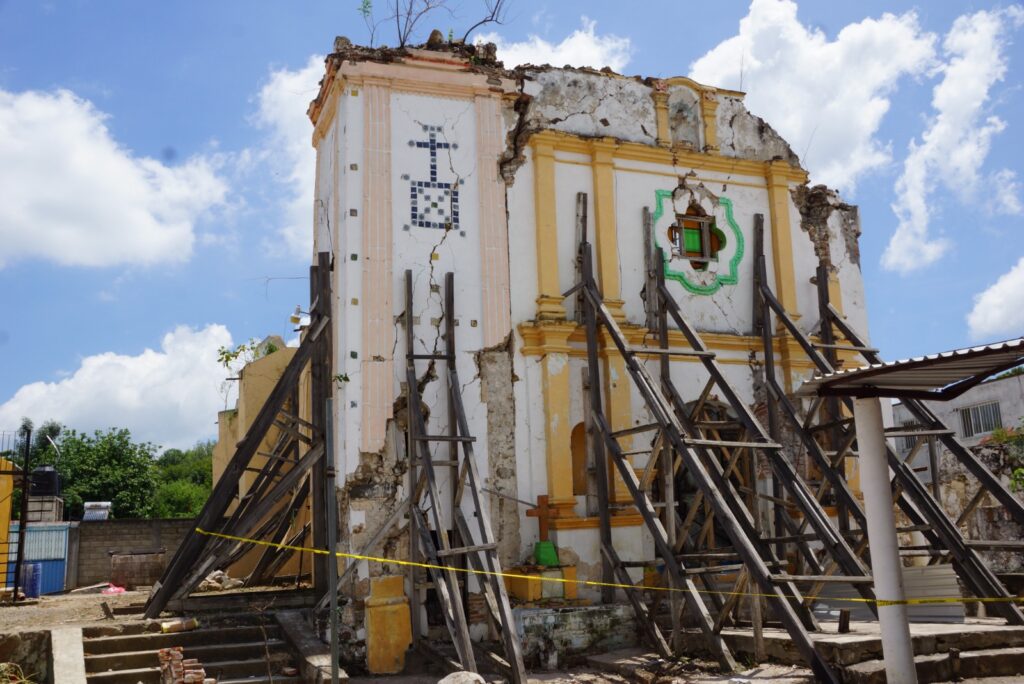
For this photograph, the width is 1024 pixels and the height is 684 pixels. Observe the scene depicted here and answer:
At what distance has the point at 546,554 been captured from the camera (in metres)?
10.9

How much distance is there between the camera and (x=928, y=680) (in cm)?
759

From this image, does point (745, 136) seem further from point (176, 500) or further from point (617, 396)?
point (176, 500)

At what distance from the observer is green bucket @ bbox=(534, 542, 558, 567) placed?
10867 millimetres

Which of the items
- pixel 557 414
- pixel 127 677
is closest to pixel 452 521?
pixel 557 414

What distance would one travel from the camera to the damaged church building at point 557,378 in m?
10.1

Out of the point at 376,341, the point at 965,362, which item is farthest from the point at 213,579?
the point at 965,362

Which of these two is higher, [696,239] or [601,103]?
[601,103]

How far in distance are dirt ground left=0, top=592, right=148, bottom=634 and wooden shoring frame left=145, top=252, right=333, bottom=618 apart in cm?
73

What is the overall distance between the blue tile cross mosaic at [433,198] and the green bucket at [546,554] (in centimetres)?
392

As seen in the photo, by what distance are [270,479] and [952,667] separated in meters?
7.72

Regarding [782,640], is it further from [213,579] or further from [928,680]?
[213,579]

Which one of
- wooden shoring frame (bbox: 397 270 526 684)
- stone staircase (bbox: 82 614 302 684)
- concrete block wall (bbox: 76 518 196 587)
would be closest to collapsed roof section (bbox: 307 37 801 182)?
wooden shoring frame (bbox: 397 270 526 684)

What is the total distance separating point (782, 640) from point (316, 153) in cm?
860

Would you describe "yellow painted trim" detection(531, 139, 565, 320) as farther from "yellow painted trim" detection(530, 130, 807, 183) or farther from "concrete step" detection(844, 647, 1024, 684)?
"concrete step" detection(844, 647, 1024, 684)
